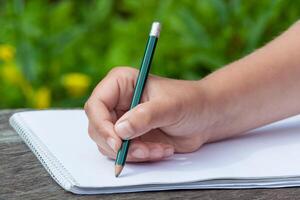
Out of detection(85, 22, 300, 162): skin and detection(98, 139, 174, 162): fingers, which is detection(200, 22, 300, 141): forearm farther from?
detection(98, 139, 174, 162): fingers

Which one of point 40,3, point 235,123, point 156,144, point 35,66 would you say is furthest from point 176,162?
point 40,3

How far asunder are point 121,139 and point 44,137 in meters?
0.21

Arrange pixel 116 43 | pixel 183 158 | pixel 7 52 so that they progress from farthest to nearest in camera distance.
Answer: pixel 116 43, pixel 7 52, pixel 183 158

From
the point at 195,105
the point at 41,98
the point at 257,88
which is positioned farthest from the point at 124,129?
the point at 41,98

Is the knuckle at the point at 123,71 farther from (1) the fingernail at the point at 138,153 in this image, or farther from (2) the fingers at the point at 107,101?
(1) the fingernail at the point at 138,153

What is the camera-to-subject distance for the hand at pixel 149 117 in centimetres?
119

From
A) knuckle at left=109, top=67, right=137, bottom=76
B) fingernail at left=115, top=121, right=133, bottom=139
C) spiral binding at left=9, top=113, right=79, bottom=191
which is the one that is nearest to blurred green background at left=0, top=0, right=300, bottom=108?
spiral binding at left=9, top=113, right=79, bottom=191

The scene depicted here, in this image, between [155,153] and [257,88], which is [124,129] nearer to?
[155,153]

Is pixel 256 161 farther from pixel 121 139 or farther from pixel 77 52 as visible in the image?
pixel 77 52

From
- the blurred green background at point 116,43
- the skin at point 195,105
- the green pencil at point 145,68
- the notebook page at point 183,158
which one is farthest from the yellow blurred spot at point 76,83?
the green pencil at point 145,68

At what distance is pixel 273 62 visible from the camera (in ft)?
4.57

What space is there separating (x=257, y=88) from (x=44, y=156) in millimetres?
354

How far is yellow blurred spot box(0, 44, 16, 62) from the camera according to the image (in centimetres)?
239

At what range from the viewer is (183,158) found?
1.29 m
